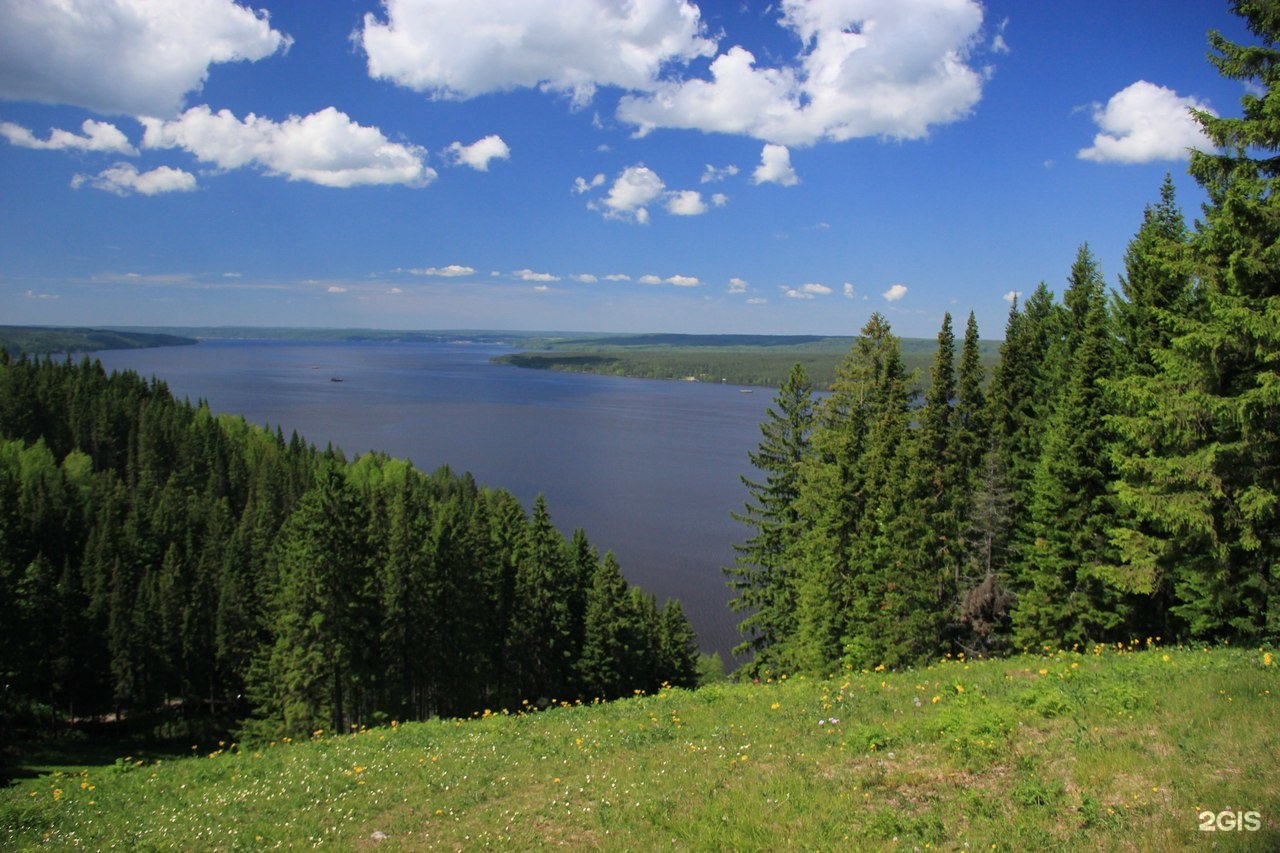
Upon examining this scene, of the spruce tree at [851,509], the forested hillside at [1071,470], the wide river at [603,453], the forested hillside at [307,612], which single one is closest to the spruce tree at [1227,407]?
the forested hillside at [1071,470]

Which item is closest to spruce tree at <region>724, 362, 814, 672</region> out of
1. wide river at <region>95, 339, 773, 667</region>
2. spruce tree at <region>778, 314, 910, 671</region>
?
spruce tree at <region>778, 314, 910, 671</region>

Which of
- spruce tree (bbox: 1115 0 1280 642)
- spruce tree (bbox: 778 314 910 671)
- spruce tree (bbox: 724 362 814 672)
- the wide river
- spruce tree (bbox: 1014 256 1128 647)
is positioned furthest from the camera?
the wide river

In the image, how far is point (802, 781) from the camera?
8.23m

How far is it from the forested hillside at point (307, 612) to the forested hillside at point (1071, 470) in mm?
11543

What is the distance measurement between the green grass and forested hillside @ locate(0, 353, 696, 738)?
14.2m

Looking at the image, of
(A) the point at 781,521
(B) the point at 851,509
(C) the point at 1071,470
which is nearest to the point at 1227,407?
(C) the point at 1071,470

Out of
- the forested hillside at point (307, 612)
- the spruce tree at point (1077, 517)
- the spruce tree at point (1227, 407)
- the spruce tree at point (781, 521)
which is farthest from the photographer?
Answer: the spruce tree at point (781, 521)

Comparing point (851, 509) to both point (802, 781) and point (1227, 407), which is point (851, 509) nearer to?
point (1227, 407)

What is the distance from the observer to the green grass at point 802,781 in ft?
22.6

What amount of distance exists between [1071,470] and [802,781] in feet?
44.3

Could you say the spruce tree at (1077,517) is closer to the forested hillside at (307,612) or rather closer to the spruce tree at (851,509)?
the spruce tree at (851,509)

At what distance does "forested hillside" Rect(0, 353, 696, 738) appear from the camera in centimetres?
2628

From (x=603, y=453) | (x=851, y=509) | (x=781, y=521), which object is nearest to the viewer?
(x=851, y=509)

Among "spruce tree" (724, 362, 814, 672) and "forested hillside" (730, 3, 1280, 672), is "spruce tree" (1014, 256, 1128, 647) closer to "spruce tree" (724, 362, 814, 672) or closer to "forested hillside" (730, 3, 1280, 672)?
"forested hillside" (730, 3, 1280, 672)
